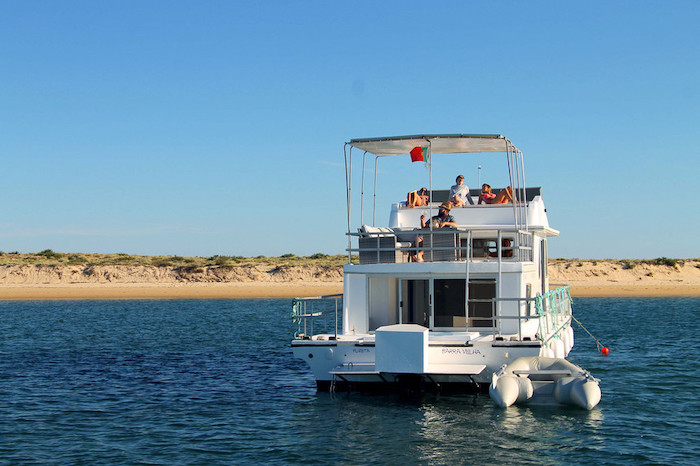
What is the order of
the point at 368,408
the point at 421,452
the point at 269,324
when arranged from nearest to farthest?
the point at 421,452
the point at 368,408
the point at 269,324

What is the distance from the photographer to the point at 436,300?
18.0 m

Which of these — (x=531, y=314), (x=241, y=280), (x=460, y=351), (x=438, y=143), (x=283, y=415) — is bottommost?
(x=283, y=415)

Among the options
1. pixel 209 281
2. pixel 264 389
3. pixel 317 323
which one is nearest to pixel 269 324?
pixel 317 323

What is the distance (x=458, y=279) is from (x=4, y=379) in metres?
12.0

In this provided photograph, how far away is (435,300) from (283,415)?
192 inches

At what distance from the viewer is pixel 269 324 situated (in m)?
37.8

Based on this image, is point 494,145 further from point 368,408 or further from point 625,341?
point 625,341

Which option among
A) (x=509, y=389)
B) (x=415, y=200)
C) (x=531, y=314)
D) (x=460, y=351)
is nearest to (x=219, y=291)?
(x=415, y=200)

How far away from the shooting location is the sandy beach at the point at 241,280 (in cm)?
6097

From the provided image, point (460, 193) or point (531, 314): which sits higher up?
point (460, 193)

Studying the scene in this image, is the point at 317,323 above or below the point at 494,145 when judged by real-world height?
below

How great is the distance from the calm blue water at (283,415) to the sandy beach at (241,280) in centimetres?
3472

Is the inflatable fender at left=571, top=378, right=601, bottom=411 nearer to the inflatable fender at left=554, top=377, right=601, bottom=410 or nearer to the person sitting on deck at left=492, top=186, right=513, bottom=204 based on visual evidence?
the inflatable fender at left=554, top=377, right=601, bottom=410

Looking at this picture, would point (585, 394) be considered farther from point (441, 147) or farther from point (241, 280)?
point (241, 280)
